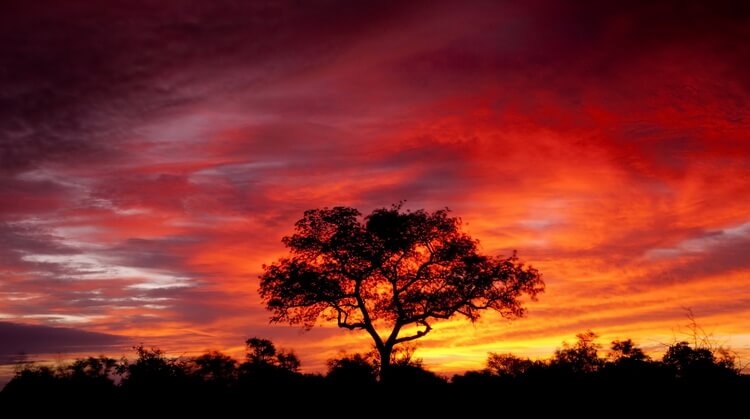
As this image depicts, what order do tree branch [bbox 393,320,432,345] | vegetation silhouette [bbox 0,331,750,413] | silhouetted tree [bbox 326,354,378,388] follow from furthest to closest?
tree branch [bbox 393,320,432,345] → silhouetted tree [bbox 326,354,378,388] → vegetation silhouette [bbox 0,331,750,413]

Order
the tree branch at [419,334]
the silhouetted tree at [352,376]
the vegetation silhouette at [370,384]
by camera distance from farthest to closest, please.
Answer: the tree branch at [419,334] → the silhouetted tree at [352,376] → the vegetation silhouette at [370,384]

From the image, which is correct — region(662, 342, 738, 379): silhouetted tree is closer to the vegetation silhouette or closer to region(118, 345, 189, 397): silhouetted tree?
the vegetation silhouette

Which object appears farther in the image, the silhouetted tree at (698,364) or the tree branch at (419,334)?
the tree branch at (419,334)

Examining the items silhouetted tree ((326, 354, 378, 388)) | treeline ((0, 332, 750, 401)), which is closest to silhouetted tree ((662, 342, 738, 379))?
treeline ((0, 332, 750, 401))

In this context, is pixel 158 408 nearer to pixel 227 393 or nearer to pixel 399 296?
pixel 227 393

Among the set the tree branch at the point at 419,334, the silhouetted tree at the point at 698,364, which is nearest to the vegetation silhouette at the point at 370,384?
the silhouetted tree at the point at 698,364

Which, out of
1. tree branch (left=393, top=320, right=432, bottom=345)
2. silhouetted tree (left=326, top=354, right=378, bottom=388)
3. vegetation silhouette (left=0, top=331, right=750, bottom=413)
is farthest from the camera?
tree branch (left=393, top=320, right=432, bottom=345)

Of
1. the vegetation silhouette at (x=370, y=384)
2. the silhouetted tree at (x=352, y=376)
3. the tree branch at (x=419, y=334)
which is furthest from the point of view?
the tree branch at (x=419, y=334)

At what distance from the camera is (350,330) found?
50.0 metres

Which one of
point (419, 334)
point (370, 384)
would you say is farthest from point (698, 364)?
point (419, 334)

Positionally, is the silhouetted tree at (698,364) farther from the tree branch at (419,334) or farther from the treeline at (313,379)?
the tree branch at (419,334)

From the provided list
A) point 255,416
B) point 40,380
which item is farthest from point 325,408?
point 40,380

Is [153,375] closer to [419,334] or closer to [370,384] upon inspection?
[370,384]

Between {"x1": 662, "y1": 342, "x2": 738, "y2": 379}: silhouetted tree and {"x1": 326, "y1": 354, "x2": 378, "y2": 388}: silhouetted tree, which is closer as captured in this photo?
{"x1": 662, "y1": 342, "x2": 738, "y2": 379}: silhouetted tree
